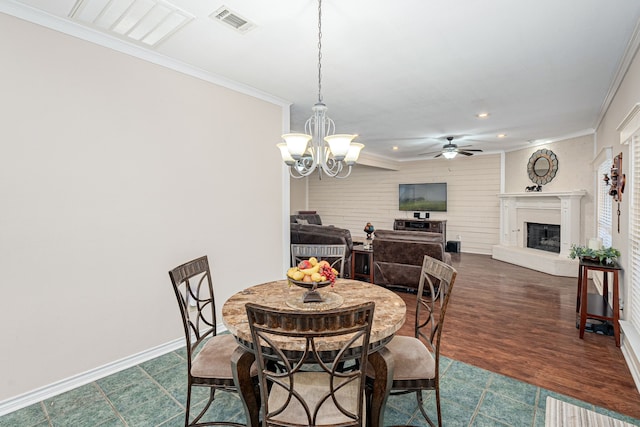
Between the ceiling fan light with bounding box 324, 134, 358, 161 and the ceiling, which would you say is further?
the ceiling fan light with bounding box 324, 134, 358, 161

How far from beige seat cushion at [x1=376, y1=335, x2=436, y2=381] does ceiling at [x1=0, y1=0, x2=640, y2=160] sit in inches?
85.6

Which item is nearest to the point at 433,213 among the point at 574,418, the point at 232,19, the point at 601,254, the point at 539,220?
the point at 539,220

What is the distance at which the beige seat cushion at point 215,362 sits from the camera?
68.2 inches

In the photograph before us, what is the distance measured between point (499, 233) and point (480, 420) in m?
6.71

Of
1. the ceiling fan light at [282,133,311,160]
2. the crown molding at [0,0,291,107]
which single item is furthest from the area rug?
the crown molding at [0,0,291,107]

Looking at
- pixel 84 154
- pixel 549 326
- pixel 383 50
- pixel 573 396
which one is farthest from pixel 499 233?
pixel 84 154

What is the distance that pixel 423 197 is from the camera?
9.05m

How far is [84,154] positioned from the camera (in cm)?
239

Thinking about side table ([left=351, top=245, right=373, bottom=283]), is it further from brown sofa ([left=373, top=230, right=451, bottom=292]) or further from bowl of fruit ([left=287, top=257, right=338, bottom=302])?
bowl of fruit ([left=287, top=257, right=338, bottom=302])

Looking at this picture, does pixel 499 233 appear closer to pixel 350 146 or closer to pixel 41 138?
pixel 350 146

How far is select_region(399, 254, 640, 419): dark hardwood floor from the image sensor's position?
2.39 m

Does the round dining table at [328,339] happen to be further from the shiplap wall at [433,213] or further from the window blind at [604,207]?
the shiplap wall at [433,213]

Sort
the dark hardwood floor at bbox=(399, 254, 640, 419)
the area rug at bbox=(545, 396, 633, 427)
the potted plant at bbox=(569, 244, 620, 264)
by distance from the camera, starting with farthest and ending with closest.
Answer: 1. the potted plant at bbox=(569, 244, 620, 264)
2. the dark hardwood floor at bbox=(399, 254, 640, 419)
3. the area rug at bbox=(545, 396, 633, 427)

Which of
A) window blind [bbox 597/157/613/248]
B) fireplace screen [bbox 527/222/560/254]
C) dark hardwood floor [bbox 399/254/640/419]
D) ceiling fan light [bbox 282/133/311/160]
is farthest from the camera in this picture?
fireplace screen [bbox 527/222/560/254]
